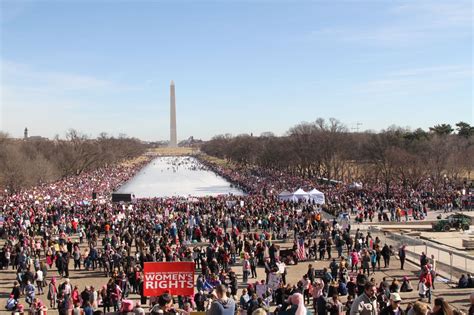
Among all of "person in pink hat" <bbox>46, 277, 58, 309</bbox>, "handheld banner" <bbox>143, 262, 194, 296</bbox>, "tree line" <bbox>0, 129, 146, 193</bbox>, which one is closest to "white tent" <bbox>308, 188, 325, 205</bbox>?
"person in pink hat" <bbox>46, 277, 58, 309</bbox>

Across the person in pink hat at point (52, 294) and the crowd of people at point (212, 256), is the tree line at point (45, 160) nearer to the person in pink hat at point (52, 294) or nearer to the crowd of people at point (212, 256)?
the crowd of people at point (212, 256)

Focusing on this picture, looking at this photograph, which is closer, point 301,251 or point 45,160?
point 301,251

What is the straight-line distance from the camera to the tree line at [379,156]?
184ft

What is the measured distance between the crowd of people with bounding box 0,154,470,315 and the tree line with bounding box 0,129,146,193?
15790 mm

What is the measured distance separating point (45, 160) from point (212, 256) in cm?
6364

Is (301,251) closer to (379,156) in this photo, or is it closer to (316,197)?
(316,197)

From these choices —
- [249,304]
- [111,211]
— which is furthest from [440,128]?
[249,304]

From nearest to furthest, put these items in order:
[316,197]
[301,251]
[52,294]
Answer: [52,294] → [301,251] → [316,197]

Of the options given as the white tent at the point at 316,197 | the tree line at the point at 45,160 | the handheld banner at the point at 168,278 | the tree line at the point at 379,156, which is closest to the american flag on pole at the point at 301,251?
the handheld banner at the point at 168,278

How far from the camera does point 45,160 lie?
256 ft

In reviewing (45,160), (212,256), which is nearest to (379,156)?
(45,160)

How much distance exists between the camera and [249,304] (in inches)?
516

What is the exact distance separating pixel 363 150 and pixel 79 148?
53.5 m

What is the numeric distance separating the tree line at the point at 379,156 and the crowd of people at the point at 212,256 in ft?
34.8
